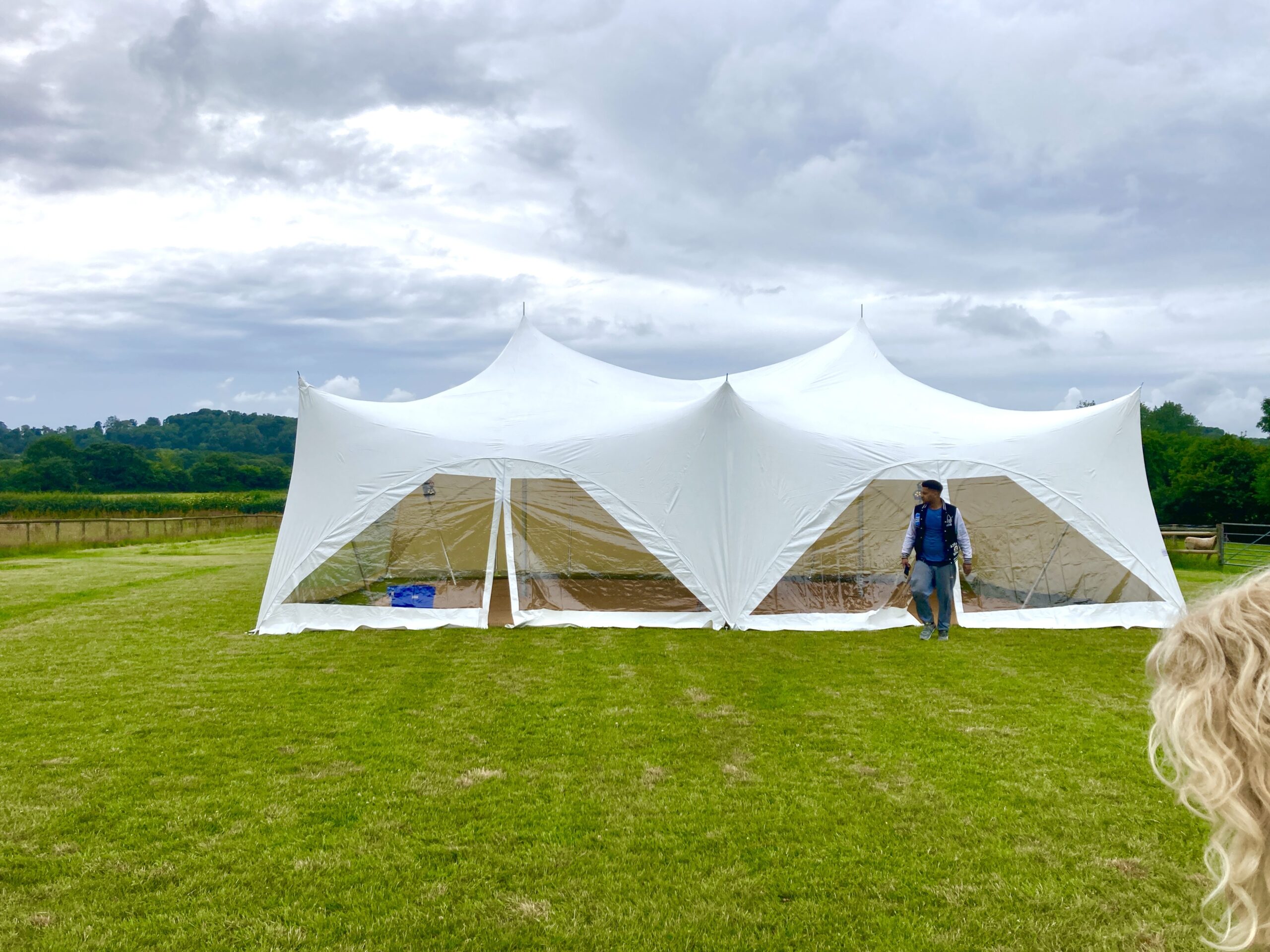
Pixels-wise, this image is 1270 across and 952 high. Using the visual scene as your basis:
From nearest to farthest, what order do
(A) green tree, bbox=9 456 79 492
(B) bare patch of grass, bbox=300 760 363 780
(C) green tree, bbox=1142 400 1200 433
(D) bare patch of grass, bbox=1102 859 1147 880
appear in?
(D) bare patch of grass, bbox=1102 859 1147 880, (B) bare patch of grass, bbox=300 760 363 780, (A) green tree, bbox=9 456 79 492, (C) green tree, bbox=1142 400 1200 433

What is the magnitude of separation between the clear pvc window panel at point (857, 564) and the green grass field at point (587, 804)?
1.76 m

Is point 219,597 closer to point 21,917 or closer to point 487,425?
point 487,425

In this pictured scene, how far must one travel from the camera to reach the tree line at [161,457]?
187ft

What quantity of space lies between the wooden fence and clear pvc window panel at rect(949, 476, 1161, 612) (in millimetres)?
19723

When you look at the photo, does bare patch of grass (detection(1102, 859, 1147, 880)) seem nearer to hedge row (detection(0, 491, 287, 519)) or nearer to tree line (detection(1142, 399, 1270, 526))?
hedge row (detection(0, 491, 287, 519))

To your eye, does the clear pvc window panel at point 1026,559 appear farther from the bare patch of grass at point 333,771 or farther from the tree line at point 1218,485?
the tree line at point 1218,485

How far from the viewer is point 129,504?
5028 centimetres

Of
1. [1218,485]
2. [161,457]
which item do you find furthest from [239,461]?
[1218,485]

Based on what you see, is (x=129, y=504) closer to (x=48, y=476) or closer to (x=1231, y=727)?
(x=48, y=476)

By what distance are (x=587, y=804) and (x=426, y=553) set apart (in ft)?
21.4

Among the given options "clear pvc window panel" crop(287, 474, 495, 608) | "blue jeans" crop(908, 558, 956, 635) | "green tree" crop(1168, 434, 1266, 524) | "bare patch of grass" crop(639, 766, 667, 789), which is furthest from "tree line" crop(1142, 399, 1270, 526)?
"bare patch of grass" crop(639, 766, 667, 789)

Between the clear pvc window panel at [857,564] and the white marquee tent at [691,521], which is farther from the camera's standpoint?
the clear pvc window panel at [857,564]

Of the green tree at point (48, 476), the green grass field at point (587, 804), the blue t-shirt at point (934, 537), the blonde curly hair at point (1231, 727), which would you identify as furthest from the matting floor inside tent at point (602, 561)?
the green tree at point (48, 476)

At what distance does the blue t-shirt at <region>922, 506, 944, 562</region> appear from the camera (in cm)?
930
